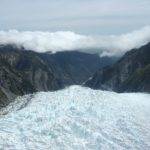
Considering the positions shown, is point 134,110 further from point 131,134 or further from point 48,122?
point 48,122

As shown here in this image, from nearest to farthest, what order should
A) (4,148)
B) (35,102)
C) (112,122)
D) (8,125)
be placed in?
1. (4,148)
2. (8,125)
3. (112,122)
4. (35,102)

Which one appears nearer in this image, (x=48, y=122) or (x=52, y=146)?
(x=52, y=146)

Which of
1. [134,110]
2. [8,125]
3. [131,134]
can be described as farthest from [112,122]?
[8,125]

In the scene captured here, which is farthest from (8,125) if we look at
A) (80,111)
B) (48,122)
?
(80,111)

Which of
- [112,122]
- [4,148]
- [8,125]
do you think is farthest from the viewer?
[112,122]

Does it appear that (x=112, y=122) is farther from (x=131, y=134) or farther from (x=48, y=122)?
(x=48, y=122)

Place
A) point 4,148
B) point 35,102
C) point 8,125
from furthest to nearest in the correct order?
point 35,102 → point 8,125 → point 4,148
